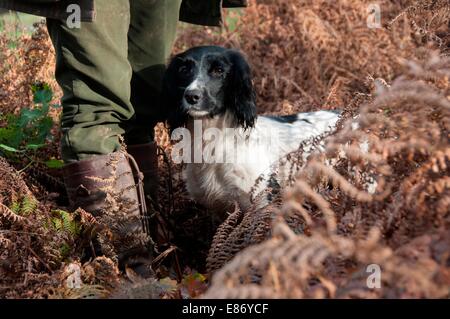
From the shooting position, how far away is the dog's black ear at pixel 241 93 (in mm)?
4273

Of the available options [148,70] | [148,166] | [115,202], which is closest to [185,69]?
[148,70]

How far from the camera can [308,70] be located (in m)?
6.25

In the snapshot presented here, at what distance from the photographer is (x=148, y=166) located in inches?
160

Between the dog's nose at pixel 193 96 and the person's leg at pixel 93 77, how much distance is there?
70 centimetres

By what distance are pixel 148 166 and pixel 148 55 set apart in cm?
66

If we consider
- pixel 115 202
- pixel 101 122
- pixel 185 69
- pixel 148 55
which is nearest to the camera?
pixel 115 202

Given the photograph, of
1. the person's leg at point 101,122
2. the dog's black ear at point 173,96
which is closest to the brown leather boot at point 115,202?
the person's leg at point 101,122

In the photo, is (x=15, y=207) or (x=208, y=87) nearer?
(x=15, y=207)

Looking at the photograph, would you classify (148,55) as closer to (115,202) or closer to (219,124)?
(219,124)

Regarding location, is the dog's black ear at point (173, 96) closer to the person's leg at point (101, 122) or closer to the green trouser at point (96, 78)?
the green trouser at point (96, 78)

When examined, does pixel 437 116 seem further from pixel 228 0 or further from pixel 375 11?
pixel 375 11

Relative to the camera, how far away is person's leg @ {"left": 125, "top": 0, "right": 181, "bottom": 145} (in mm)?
3844

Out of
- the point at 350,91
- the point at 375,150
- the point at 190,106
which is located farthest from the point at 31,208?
the point at 350,91

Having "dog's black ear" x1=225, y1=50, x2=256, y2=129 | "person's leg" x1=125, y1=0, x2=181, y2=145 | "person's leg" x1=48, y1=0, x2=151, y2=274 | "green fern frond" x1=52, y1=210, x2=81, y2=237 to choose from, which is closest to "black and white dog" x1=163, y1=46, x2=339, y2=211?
"dog's black ear" x1=225, y1=50, x2=256, y2=129
